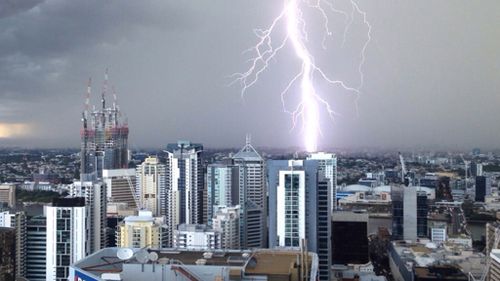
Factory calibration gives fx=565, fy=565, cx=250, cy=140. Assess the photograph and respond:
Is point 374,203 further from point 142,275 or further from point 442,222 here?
point 142,275

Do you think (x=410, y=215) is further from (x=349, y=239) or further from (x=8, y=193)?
(x=8, y=193)

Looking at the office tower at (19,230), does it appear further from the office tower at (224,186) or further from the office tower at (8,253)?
the office tower at (224,186)

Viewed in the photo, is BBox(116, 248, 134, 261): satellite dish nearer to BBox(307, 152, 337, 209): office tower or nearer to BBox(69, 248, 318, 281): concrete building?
BBox(69, 248, 318, 281): concrete building

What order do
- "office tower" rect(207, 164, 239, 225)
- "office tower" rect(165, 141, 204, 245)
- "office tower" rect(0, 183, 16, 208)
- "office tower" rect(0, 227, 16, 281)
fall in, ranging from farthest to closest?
"office tower" rect(0, 183, 16, 208)
"office tower" rect(165, 141, 204, 245)
"office tower" rect(207, 164, 239, 225)
"office tower" rect(0, 227, 16, 281)

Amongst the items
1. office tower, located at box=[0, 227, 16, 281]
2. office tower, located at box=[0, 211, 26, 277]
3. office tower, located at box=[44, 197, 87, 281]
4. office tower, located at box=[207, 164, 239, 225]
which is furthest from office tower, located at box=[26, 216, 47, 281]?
office tower, located at box=[207, 164, 239, 225]

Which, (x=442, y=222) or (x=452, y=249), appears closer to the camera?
(x=452, y=249)

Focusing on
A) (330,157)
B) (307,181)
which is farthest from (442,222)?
(307,181)
